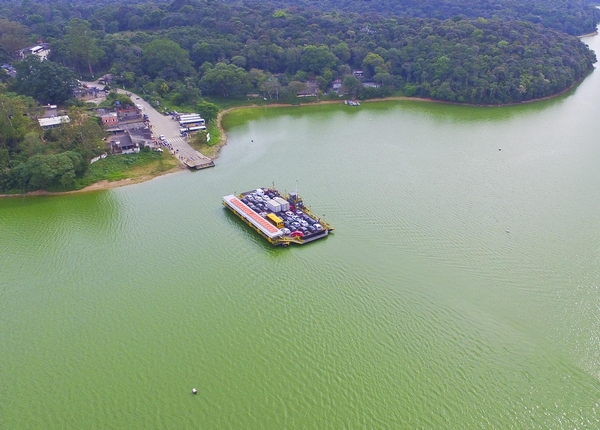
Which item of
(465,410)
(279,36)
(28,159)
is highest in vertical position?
(279,36)

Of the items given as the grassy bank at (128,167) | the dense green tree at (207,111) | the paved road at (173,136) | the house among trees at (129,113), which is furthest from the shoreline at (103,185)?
the house among trees at (129,113)

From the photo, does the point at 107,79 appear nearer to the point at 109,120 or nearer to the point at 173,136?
the point at 109,120

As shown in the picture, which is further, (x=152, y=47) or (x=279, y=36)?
(x=279, y=36)

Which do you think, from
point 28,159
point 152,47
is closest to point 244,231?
point 28,159

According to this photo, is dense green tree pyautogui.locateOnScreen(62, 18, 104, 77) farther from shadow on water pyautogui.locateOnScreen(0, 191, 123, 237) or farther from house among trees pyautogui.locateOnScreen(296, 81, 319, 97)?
shadow on water pyautogui.locateOnScreen(0, 191, 123, 237)

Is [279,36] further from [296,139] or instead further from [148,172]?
[148,172]


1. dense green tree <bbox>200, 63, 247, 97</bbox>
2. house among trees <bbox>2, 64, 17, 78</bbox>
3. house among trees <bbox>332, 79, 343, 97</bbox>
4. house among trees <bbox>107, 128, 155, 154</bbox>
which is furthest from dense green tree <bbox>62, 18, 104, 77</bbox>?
house among trees <bbox>332, 79, 343, 97</bbox>

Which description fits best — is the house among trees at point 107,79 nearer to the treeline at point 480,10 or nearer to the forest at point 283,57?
the forest at point 283,57
